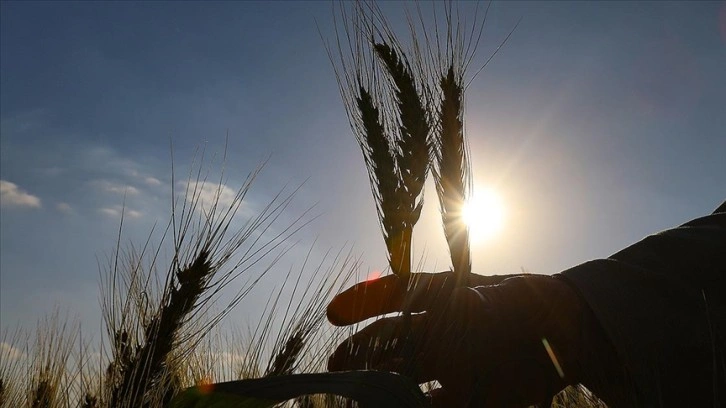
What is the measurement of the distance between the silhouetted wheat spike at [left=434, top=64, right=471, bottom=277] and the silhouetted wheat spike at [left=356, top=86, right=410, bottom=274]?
0.53 ft

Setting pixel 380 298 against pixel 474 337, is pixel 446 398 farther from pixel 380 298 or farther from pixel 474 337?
pixel 380 298

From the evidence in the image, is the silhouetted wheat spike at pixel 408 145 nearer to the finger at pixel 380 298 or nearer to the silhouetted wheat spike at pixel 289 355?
the finger at pixel 380 298

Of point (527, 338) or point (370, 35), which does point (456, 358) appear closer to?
point (527, 338)

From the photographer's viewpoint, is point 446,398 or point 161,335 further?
point 161,335

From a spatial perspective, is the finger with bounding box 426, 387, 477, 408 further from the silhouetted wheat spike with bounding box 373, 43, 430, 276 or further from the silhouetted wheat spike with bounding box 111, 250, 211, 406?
the silhouetted wheat spike with bounding box 111, 250, 211, 406

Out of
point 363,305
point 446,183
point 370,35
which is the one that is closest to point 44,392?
point 363,305

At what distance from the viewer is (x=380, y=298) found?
3.34 feet

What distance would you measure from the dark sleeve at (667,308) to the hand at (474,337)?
6cm

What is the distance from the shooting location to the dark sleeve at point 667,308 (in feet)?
2.76

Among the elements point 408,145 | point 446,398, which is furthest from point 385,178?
point 446,398

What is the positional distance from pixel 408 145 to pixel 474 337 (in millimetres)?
559

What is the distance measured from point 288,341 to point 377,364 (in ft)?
1.14

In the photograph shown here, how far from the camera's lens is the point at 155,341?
1020mm

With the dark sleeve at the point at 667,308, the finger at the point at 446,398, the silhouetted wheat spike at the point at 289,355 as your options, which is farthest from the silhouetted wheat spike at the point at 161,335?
the dark sleeve at the point at 667,308
